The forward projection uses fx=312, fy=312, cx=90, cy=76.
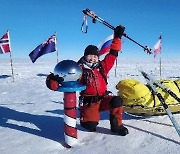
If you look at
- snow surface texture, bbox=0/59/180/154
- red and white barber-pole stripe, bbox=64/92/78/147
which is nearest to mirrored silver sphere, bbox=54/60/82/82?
red and white barber-pole stripe, bbox=64/92/78/147

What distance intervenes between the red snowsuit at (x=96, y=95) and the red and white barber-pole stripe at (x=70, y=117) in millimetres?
608

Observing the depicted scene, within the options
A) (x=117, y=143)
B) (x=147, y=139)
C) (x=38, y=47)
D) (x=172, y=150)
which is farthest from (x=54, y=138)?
(x=38, y=47)

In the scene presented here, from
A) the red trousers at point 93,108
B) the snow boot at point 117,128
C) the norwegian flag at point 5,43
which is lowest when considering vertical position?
the snow boot at point 117,128

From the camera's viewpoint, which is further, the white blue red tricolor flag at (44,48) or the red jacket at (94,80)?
the white blue red tricolor flag at (44,48)

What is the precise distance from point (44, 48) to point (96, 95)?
12291 mm

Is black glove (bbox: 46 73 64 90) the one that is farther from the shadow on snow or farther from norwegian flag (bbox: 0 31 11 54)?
norwegian flag (bbox: 0 31 11 54)

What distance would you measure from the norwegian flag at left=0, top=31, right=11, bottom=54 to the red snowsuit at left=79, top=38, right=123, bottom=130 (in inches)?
531

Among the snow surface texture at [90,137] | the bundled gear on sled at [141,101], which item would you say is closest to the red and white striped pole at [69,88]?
the snow surface texture at [90,137]

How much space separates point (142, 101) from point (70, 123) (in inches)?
64.9

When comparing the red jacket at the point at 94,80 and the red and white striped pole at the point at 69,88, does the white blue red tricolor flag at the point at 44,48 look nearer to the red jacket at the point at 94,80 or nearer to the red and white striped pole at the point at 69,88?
the red jacket at the point at 94,80

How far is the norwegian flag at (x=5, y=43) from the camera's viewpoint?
700 inches

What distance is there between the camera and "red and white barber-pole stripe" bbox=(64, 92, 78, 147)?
455 centimetres

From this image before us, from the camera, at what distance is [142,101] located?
5.65 meters

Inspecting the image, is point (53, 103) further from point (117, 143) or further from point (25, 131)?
point (117, 143)
